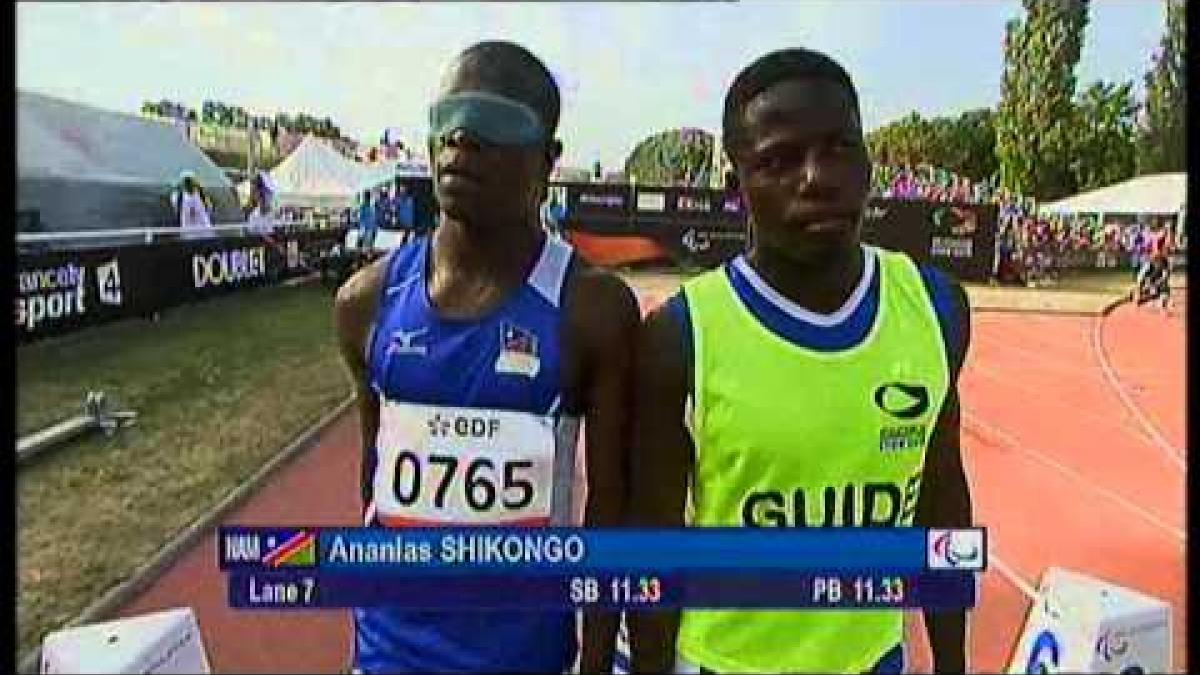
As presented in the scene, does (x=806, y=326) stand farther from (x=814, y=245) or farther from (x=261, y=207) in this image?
(x=261, y=207)

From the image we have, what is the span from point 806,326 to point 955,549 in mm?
298

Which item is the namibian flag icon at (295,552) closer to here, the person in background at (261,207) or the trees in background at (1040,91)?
the person in background at (261,207)

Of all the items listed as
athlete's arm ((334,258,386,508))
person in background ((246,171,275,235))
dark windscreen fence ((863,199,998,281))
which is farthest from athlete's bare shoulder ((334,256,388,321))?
dark windscreen fence ((863,199,998,281))

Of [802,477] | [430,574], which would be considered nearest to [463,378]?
[430,574]

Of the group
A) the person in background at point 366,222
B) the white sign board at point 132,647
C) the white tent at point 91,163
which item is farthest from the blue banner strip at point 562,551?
the white tent at point 91,163

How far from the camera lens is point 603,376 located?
1.22 m

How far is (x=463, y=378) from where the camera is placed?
1213 mm

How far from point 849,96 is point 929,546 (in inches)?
17.8

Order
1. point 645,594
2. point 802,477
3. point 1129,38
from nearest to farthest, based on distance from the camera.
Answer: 1. point 802,477
2. point 645,594
3. point 1129,38

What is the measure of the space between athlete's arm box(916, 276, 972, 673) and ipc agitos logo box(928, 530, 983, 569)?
0.01m

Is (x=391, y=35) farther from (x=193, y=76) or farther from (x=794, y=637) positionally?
(x=794, y=637)

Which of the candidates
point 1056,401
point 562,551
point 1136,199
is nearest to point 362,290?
point 562,551

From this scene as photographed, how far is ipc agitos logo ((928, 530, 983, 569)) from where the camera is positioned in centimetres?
126

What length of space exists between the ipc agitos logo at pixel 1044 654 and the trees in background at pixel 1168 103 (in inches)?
20.7
